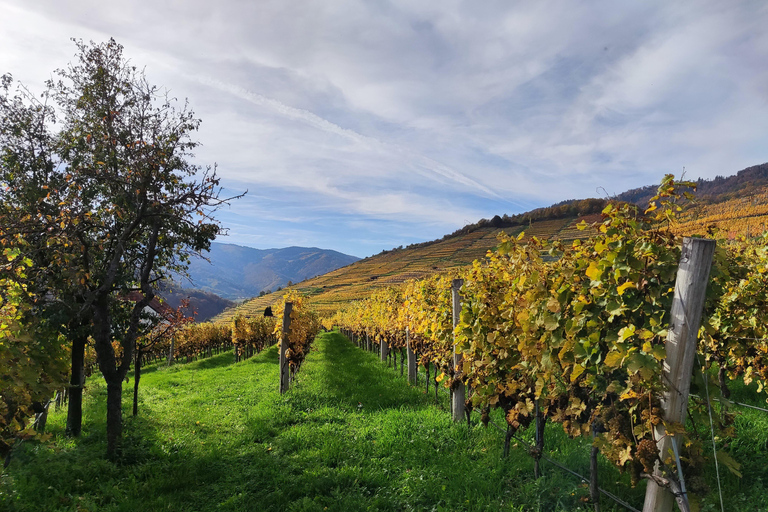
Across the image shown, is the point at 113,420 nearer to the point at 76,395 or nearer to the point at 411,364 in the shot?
the point at 76,395

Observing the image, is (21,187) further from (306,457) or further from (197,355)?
(197,355)

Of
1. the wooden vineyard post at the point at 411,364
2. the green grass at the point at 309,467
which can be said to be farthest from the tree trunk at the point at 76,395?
the wooden vineyard post at the point at 411,364

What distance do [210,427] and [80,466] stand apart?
2.31 m

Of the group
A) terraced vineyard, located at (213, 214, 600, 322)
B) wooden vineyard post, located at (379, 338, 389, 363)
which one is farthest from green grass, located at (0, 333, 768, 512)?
terraced vineyard, located at (213, 214, 600, 322)

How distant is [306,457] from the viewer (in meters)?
5.43

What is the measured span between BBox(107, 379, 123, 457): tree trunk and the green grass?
20 cm

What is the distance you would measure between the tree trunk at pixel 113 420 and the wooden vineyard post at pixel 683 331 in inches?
277

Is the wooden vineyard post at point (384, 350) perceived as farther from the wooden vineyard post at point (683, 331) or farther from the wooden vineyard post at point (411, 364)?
the wooden vineyard post at point (683, 331)

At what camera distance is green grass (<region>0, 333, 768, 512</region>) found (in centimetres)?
412

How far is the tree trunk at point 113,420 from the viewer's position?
5883 millimetres

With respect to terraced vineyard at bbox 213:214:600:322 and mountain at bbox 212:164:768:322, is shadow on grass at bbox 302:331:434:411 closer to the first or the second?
mountain at bbox 212:164:768:322

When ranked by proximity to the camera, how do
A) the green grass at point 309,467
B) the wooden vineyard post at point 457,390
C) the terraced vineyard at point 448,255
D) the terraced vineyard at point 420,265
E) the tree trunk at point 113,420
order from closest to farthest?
the green grass at point 309,467 → the tree trunk at point 113,420 → the wooden vineyard post at point 457,390 → the terraced vineyard at point 448,255 → the terraced vineyard at point 420,265

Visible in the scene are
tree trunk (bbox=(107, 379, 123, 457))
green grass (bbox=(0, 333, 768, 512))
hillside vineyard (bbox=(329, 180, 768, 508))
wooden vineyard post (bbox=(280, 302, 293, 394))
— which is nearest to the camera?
hillside vineyard (bbox=(329, 180, 768, 508))

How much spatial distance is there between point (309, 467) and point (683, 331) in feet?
15.5
